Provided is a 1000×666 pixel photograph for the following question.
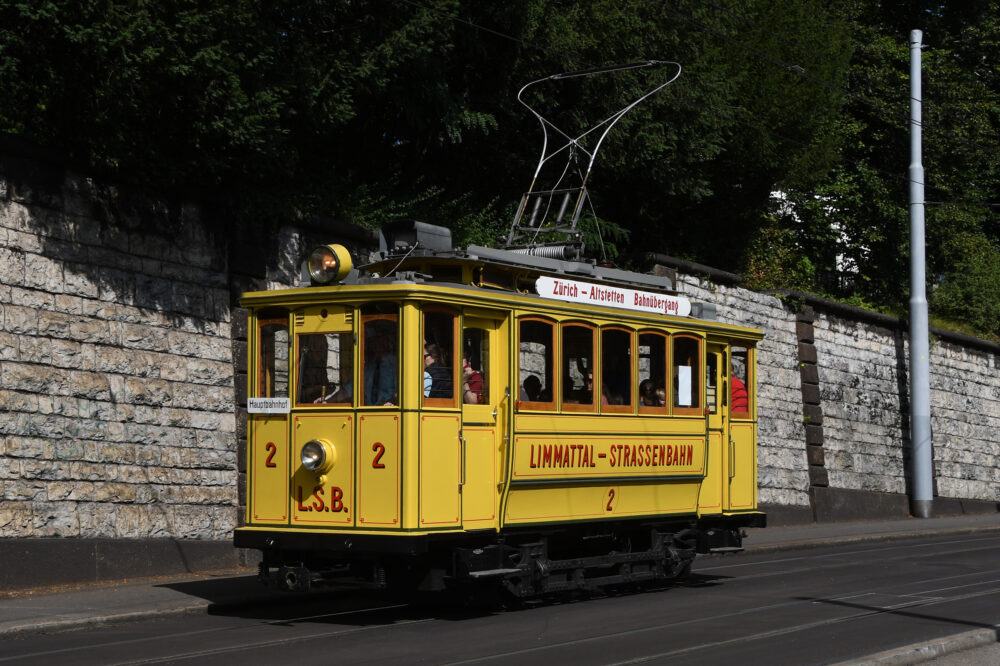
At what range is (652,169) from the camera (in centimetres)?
2423

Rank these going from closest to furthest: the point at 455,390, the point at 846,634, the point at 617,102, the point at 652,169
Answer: the point at 846,634 < the point at 455,390 < the point at 617,102 < the point at 652,169

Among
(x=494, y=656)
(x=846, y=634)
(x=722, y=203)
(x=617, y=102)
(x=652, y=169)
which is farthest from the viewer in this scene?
(x=722, y=203)

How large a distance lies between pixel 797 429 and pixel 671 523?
13.1m

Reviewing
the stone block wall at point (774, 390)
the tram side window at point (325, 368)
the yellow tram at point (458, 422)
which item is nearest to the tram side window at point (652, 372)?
the yellow tram at point (458, 422)

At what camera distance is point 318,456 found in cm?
1164

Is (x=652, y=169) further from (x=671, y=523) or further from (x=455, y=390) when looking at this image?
(x=455, y=390)

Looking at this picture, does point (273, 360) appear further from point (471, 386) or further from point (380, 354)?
point (471, 386)

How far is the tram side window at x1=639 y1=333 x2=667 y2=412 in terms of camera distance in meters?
13.8

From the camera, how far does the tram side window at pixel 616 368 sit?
521 inches

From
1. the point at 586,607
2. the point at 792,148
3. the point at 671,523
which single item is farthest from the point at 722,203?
the point at 586,607

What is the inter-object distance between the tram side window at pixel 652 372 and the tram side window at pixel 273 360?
12.2ft

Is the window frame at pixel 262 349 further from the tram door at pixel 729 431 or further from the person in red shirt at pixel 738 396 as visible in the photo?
the person in red shirt at pixel 738 396

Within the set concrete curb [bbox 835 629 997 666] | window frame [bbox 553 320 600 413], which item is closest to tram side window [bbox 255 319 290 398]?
window frame [bbox 553 320 600 413]

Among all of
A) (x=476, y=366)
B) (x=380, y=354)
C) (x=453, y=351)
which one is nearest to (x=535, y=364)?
(x=476, y=366)
